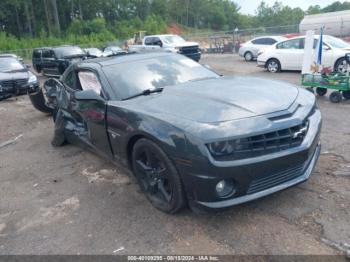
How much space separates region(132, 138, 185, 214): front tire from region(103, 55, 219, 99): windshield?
805 mm

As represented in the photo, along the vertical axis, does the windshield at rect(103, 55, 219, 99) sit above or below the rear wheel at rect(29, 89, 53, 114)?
above

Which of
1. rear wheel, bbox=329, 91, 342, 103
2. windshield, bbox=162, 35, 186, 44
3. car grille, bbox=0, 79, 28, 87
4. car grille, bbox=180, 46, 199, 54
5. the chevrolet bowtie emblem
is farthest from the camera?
windshield, bbox=162, 35, 186, 44

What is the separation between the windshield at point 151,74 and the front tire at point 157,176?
2.64ft

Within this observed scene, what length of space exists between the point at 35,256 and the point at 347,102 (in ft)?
23.9

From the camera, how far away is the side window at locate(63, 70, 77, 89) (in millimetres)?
5098

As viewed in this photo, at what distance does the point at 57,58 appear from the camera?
53.0ft

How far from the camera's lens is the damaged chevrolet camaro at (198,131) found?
2.82m

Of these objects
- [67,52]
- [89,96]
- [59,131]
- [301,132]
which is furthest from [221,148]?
[67,52]

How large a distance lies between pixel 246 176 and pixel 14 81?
10872 millimetres

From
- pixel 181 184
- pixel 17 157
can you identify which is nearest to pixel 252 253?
pixel 181 184

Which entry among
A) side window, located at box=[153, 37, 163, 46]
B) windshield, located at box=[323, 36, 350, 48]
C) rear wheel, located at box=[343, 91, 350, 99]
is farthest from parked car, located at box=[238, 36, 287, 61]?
rear wheel, located at box=[343, 91, 350, 99]

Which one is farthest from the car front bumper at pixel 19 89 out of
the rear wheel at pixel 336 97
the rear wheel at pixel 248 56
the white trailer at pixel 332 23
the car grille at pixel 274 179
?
the white trailer at pixel 332 23

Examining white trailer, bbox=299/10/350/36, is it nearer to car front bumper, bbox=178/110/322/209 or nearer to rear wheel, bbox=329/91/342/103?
rear wheel, bbox=329/91/342/103

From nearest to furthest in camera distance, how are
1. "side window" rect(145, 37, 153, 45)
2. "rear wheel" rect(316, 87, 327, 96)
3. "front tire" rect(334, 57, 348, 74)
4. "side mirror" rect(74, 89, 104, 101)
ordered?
"side mirror" rect(74, 89, 104, 101) < "rear wheel" rect(316, 87, 327, 96) < "front tire" rect(334, 57, 348, 74) < "side window" rect(145, 37, 153, 45)
